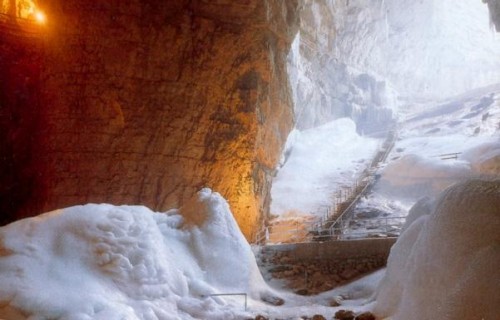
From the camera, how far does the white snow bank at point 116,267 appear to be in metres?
5.30

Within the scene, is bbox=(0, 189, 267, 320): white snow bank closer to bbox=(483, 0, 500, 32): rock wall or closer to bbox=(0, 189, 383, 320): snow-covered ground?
bbox=(0, 189, 383, 320): snow-covered ground

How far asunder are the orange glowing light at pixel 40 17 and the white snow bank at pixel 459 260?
50.8 ft

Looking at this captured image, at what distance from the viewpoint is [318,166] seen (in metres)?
28.9

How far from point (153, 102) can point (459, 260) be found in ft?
44.8

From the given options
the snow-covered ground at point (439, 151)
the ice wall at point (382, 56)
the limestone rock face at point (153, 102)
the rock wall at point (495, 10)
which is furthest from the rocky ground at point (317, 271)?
the rock wall at point (495, 10)

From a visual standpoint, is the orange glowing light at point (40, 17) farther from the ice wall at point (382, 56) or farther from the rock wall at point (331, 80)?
the rock wall at point (331, 80)

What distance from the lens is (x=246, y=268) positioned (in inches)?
365

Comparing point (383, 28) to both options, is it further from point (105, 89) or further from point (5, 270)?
point (5, 270)

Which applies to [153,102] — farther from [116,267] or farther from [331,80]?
[331,80]

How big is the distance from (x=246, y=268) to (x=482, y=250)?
6075mm

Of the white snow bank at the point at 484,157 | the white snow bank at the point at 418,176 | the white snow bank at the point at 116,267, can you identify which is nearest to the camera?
the white snow bank at the point at 116,267

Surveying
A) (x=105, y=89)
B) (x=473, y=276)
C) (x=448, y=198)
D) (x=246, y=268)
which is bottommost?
(x=246, y=268)

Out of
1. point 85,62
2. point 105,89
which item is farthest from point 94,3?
point 105,89

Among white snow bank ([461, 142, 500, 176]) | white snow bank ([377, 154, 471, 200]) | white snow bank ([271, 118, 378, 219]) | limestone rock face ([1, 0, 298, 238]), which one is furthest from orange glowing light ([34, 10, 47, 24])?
white snow bank ([461, 142, 500, 176])
